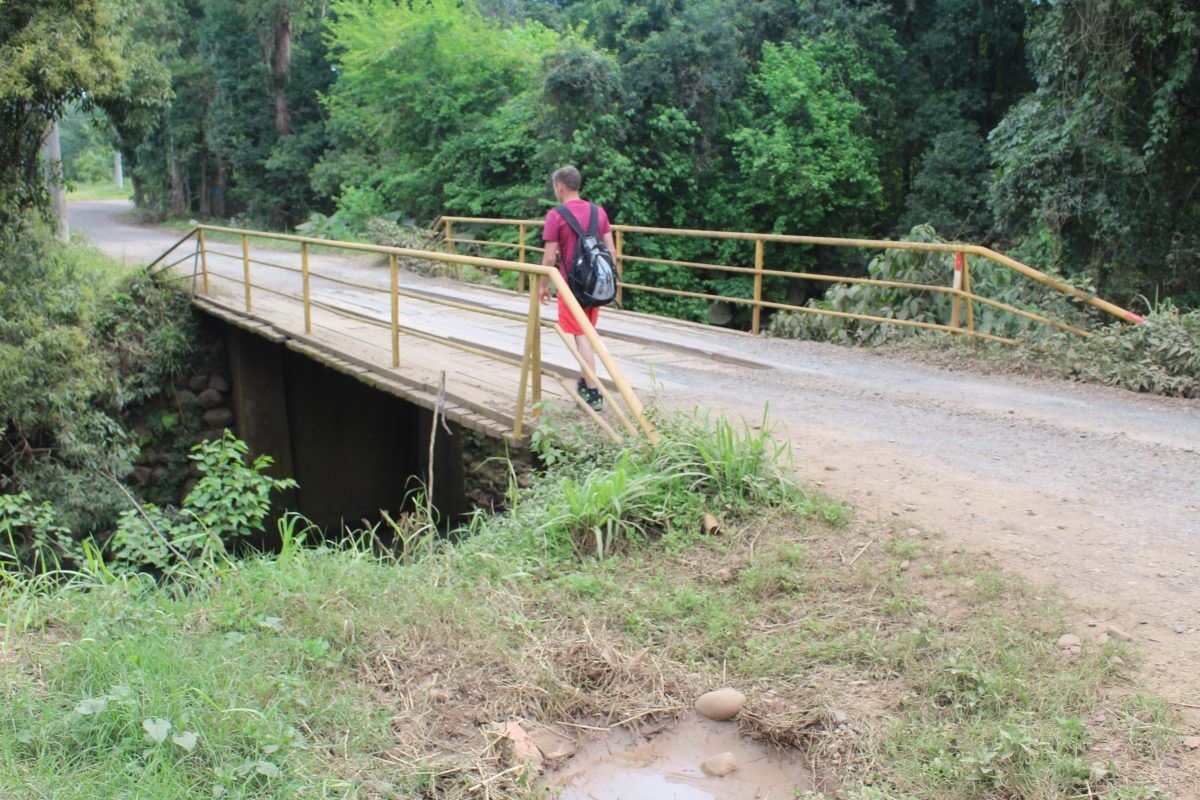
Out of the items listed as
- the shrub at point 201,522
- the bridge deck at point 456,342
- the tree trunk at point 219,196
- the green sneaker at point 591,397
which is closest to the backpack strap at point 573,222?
the bridge deck at point 456,342

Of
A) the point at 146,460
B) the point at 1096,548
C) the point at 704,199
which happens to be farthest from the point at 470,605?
the point at 704,199

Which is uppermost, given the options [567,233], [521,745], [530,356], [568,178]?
[568,178]

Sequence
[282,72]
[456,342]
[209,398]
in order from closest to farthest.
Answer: [456,342], [209,398], [282,72]

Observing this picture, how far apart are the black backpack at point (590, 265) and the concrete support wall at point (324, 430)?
726 centimetres

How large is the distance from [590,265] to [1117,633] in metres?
3.89

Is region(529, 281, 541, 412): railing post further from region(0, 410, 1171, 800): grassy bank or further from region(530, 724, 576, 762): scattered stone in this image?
region(530, 724, 576, 762): scattered stone

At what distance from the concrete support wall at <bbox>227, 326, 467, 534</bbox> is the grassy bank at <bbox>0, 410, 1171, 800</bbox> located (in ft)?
28.1

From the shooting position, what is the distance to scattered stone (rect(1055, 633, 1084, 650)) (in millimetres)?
3867

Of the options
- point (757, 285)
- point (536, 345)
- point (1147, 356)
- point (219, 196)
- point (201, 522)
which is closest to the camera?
point (201, 522)

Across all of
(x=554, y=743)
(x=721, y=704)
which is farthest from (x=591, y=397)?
(x=554, y=743)

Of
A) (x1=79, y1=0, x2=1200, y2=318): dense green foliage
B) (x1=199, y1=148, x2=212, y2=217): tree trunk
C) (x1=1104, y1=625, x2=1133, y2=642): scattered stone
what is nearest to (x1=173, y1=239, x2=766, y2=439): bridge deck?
(x1=1104, y1=625, x2=1133, y2=642): scattered stone

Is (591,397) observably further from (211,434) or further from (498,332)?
(211,434)

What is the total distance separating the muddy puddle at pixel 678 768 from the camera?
3469mm

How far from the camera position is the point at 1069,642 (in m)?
3.89
